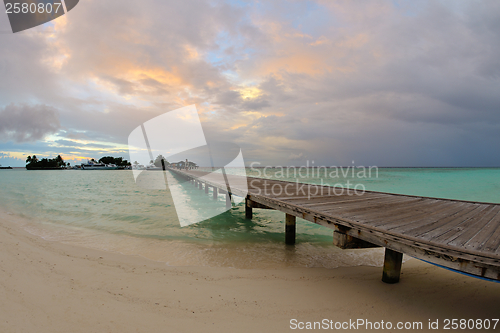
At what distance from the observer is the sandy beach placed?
9.50 feet

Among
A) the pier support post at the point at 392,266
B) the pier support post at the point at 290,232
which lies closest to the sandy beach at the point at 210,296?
the pier support post at the point at 392,266

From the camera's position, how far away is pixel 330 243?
23.2ft

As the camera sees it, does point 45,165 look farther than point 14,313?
Yes

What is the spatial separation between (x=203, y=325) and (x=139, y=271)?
238cm

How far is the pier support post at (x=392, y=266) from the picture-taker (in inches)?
156

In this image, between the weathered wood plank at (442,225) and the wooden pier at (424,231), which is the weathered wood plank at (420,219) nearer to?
the wooden pier at (424,231)

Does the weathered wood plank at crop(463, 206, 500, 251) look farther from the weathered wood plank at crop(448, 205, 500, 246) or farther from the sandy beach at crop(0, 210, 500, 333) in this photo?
the sandy beach at crop(0, 210, 500, 333)

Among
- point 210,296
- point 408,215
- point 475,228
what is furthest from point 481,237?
point 210,296

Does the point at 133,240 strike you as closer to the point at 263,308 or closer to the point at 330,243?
the point at 263,308

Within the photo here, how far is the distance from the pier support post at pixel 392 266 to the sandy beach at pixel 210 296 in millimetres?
140

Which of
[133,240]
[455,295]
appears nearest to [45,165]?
[133,240]

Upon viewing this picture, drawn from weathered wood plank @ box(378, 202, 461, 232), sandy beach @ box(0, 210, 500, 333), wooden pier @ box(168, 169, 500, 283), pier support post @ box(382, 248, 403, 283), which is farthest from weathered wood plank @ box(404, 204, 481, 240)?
sandy beach @ box(0, 210, 500, 333)

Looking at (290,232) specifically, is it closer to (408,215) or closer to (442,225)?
(408,215)

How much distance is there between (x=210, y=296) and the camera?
3600mm
